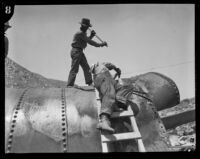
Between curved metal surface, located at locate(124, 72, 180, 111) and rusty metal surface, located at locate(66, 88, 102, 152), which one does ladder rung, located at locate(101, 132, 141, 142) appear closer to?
rusty metal surface, located at locate(66, 88, 102, 152)

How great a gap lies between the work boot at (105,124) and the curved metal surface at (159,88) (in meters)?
1.37

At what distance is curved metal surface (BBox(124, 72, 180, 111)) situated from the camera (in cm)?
617

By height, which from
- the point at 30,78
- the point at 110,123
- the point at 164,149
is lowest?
the point at 164,149

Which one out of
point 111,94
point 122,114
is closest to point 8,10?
point 111,94

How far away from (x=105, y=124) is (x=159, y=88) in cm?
174

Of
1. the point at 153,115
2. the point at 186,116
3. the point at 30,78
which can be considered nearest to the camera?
the point at 153,115

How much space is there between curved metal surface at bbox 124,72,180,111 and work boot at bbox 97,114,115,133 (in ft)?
4.48

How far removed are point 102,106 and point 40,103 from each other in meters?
0.89

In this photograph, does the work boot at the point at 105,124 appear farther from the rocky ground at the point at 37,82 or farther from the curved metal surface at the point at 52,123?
the rocky ground at the point at 37,82

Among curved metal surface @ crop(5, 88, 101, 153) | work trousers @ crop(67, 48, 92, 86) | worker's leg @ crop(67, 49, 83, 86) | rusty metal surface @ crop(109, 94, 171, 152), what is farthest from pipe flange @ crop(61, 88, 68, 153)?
work trousers @ crop(67, 48, 92, 86)

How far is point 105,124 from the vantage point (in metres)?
4.78
